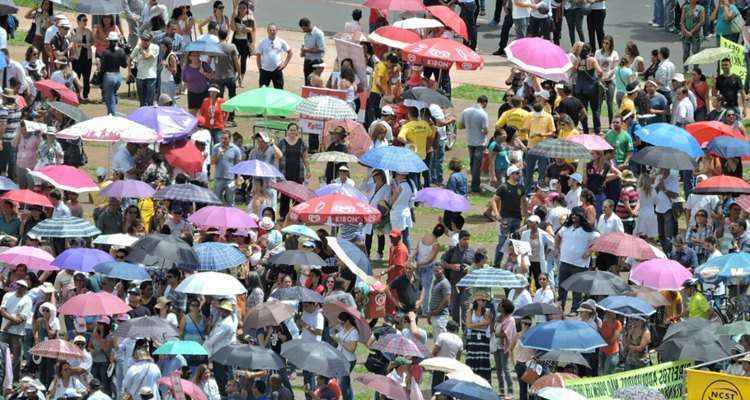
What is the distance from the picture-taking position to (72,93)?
32.2m

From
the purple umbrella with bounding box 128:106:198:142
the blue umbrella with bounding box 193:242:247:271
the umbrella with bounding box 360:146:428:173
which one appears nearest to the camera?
the blue umbrella with bounding box 193:242:247:271

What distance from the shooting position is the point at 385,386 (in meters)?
22.3

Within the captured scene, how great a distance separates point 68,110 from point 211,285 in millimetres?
7556

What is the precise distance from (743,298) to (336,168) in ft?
26.2

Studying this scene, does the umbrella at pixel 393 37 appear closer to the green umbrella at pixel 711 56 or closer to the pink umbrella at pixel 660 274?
the green umbrella at pixel 711 56

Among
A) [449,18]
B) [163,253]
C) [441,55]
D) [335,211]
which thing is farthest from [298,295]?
[449,18]

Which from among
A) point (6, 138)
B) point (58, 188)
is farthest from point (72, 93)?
point (58, 188)

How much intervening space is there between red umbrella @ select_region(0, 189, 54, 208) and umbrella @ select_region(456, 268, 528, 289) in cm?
610

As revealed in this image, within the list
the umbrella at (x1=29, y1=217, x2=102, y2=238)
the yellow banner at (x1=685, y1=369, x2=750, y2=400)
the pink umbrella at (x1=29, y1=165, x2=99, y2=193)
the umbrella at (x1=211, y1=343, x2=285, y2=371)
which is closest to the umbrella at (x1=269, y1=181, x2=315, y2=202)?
the pink umbrella at (x1=29, y1=165, x2=99, y2=193)

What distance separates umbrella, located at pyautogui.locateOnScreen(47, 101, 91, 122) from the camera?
3066cm

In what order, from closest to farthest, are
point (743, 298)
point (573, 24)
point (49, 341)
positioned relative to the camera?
point (49, 341), point (743, 298), point (573, 24)

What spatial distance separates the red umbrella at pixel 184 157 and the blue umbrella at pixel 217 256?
4.13 m

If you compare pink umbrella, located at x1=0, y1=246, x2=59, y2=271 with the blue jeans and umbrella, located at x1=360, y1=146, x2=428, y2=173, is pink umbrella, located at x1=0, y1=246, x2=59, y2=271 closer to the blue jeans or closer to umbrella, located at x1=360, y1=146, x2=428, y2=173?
umbrella, located at x1=360, y1=146, x2=428, y2=173

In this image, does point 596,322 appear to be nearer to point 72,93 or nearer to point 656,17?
point 72,93
